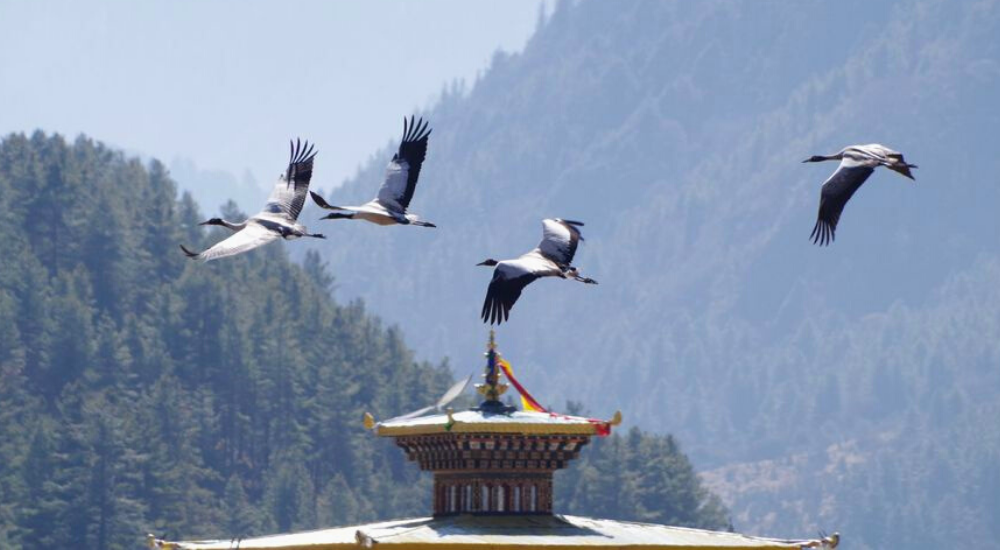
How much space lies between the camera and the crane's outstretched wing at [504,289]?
4953cm

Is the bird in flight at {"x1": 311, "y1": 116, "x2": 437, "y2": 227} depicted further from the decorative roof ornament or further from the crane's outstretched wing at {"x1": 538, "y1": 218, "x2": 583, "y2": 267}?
the decorative roof ornament

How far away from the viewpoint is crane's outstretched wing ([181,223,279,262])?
48.6 m

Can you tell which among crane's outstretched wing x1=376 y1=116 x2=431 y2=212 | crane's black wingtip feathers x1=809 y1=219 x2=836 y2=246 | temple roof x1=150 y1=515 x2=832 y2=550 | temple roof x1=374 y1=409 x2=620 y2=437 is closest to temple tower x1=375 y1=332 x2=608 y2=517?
temple roof x1=374 y1=409 x2=620 y2=437

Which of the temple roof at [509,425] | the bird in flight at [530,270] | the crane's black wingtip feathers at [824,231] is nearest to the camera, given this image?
the crane's black wingtip feathers at [824,231]

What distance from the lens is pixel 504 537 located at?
57469mm

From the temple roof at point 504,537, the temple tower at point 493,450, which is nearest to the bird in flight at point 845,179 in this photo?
the temple roof at point 504,537

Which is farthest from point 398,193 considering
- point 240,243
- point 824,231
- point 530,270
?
point 824,231

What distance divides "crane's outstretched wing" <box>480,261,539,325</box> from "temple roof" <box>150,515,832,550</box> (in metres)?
6.84

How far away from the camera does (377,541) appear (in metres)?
56.4

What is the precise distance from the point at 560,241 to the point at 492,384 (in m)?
5.90

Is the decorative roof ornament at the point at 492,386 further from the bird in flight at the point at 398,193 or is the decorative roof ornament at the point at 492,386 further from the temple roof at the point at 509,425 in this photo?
the bird in flight at the point at 398,193

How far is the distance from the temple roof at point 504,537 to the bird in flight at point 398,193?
546 centimetres

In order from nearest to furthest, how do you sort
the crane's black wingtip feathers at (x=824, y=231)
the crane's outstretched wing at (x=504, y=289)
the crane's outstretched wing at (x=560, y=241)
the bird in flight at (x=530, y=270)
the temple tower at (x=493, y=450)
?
the crane's black wingtip feathers at (x=824, y=231)
the crane's outstretched wing at (x=504, y=289)
the bird in flight at (x=530, y=270)
the crane's outstretched wing at (x=560, y=241)
the temple tower at (x=493, y=450)

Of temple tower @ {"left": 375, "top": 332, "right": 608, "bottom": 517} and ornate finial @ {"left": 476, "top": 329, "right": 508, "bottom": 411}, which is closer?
temple tower @ {"left": 375, "top": 332, "right": 608, "bottom": 517}
